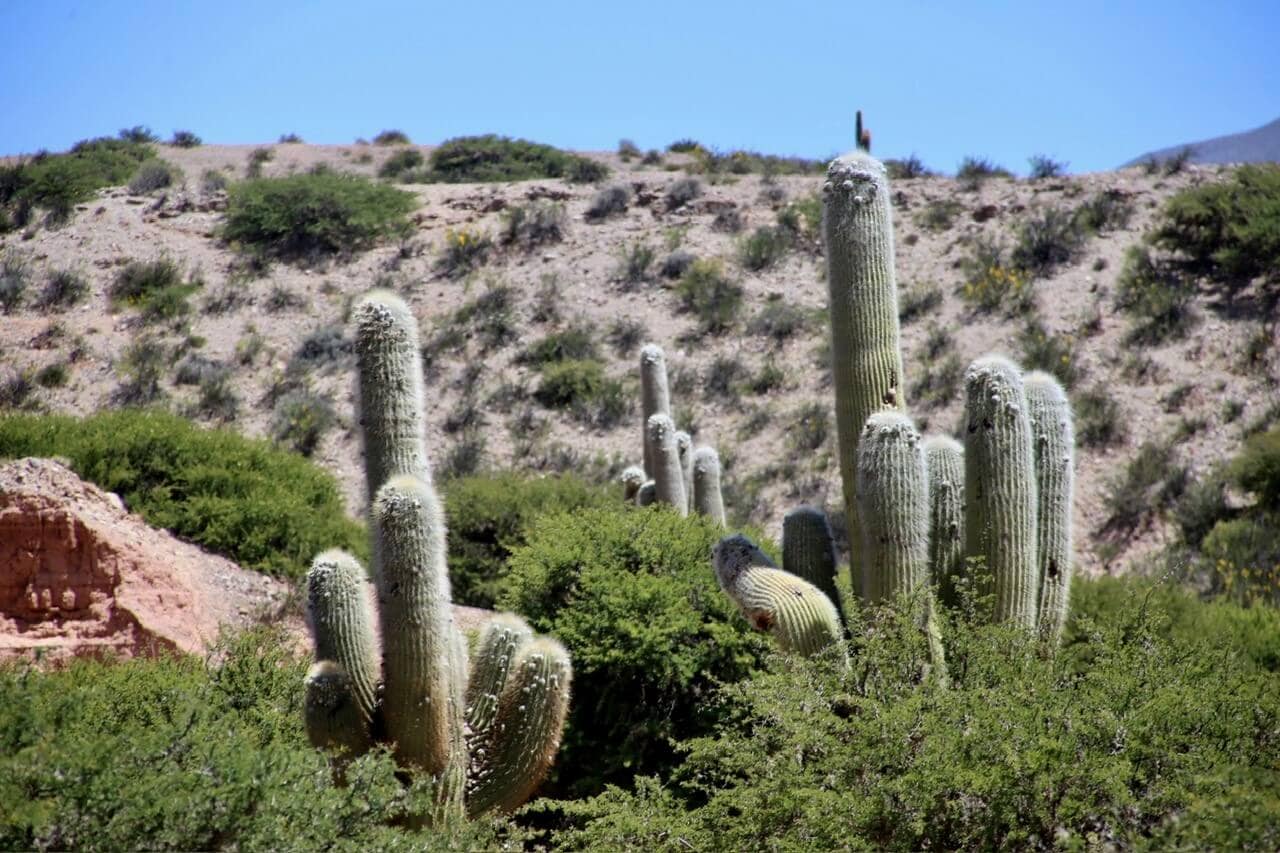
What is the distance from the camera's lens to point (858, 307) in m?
9.30

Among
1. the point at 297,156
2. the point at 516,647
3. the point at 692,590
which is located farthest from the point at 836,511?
the point at 297,156

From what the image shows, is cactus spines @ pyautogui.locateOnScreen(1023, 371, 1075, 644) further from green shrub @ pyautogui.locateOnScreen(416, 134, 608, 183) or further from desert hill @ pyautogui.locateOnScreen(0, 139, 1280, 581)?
green shrub @ pyautogui.locateOnScreen(416, 134, 608, 183)

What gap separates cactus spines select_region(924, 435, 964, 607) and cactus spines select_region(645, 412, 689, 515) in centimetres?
514

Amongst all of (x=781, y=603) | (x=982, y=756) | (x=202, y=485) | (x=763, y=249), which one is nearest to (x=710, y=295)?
(x=763, y=249)

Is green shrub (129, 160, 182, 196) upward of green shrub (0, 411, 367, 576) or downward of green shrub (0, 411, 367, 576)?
upward

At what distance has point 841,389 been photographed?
938 cm

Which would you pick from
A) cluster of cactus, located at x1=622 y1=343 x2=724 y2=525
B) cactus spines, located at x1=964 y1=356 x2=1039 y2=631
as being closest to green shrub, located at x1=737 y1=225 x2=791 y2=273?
cluster of cactus, located at x1=622 y1=343 x2=724 y2=525

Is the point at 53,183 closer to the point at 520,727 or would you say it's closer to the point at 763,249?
the point at 763,249

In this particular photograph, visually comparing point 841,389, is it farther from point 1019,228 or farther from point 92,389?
point 1019,228

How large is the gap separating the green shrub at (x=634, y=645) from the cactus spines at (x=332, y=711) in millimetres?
3070

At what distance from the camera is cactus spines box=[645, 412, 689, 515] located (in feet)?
47.7

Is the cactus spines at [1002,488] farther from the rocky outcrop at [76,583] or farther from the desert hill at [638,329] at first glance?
the desert hill at [638,329]

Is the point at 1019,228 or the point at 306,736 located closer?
the point at 306,736

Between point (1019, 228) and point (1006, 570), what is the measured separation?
24.0 meters
